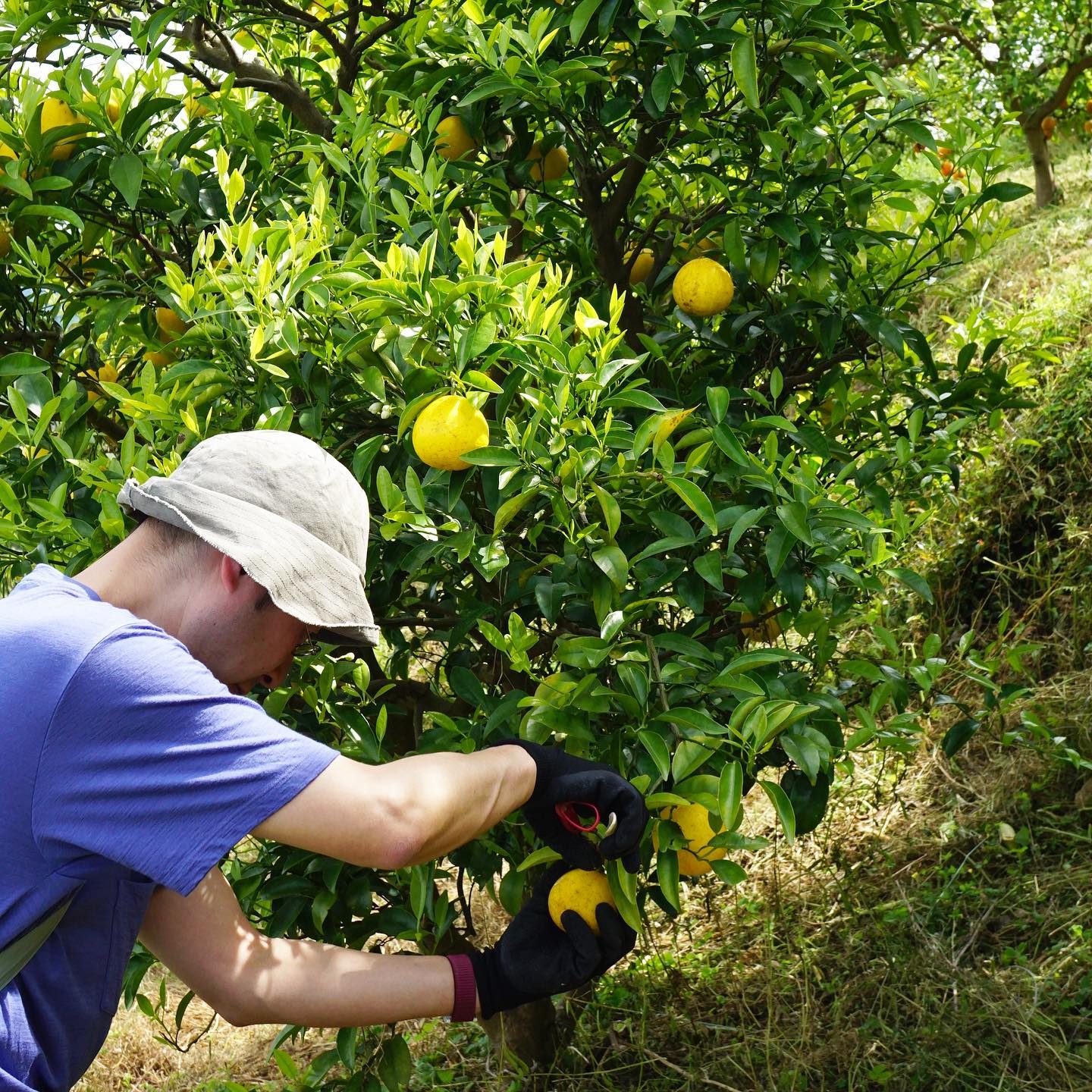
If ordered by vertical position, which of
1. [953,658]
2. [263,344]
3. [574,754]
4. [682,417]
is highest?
[263,344]

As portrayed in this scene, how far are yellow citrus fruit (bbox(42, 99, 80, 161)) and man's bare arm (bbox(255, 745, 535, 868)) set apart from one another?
55.9 inches

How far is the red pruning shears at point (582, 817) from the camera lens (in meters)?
1.51

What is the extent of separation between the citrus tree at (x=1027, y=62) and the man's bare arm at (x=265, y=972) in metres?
4.48

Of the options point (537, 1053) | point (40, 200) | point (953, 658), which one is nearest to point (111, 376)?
point (40, 200)

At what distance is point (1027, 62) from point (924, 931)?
14.3 ft

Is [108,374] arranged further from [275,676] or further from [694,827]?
[694,827]

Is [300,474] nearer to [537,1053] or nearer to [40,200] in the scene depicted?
[40,200]

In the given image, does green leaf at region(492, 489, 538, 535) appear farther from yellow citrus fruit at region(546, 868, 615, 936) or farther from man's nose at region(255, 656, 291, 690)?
yellow citrus fruit at region(546, 868, 615, 936)

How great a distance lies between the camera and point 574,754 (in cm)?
166

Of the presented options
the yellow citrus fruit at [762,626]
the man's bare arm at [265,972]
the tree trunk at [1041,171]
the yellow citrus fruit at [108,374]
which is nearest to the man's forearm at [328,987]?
the man's bare arm at [265,972]

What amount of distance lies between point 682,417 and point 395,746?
1055 millimetres

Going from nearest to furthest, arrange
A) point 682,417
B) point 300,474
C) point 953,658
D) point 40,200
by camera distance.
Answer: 1. point 300,474
2. point 682,417
3. point 40,200
4. point 953,658

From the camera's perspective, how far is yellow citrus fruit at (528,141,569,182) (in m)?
2.43

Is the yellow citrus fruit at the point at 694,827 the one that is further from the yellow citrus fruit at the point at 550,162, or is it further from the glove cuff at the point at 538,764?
the yellow citrus fruit at the point at 550,162
